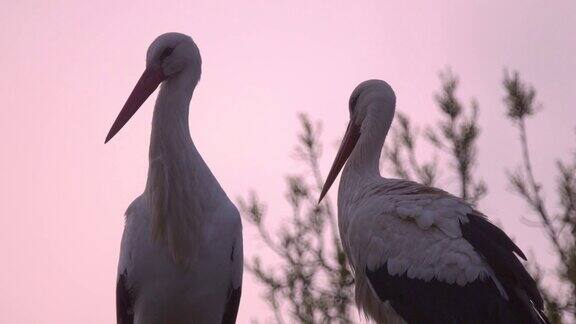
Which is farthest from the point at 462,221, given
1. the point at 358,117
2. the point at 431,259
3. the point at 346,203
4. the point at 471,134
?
the point at 471,134

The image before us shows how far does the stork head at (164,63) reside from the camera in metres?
6.36

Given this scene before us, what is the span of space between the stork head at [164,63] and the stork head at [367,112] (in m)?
A: 1.39

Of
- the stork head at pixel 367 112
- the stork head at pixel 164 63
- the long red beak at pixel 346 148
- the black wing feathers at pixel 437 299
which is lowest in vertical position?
the black wing feathers at pixel 437 299

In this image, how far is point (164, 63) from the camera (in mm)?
6379

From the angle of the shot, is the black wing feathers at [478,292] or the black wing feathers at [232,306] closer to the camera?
the black wing feathers at [478,292]

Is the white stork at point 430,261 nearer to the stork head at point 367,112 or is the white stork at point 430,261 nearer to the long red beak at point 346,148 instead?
the stork head at point 367,112

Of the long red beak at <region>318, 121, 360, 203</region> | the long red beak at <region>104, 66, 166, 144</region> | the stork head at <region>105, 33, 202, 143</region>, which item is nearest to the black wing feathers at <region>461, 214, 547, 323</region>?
the long red beak at <region>318, 121, 360, 203</region>

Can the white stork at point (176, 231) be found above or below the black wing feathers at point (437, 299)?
above

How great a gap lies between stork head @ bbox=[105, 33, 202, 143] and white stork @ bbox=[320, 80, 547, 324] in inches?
48.2

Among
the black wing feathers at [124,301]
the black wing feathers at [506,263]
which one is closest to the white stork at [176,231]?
the black wing feathers at [124,301]

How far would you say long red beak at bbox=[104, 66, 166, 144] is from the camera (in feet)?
20.9

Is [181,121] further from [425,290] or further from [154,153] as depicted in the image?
[425,290]

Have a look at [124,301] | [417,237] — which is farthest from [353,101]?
[124,301]

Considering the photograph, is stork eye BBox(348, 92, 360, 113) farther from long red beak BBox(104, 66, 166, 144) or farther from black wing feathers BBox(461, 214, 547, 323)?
long red beak BBox(104, 66, 166, 144)
